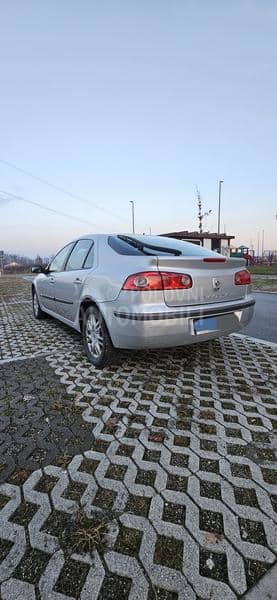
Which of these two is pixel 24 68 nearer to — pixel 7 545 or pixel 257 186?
pixel 7 545

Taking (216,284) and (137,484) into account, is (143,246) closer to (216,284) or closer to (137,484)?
(216,284)

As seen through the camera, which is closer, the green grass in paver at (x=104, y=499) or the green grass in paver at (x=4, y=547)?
the green grass in paver at (x=4, y=547)

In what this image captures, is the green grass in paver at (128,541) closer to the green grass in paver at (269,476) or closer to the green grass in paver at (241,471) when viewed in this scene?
the green grass in paver at (241,471)

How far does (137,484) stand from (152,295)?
4.78 feet

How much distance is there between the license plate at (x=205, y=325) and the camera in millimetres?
2820

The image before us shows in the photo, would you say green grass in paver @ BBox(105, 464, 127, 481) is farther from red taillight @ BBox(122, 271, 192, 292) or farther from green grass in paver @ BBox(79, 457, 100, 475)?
red taillight @ BBox(122, 271, 192, 292)

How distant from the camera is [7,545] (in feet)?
4.26

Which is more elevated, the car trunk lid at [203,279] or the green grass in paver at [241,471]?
the car trunk lid at [203,279]

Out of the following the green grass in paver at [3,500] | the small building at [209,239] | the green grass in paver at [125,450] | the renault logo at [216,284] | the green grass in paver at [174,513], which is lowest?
the green grass in paver at [3,500]

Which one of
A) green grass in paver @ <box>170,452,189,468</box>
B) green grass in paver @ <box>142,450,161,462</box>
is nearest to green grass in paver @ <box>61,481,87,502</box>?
green grass in paver @ <box>142,450,161,462</box>

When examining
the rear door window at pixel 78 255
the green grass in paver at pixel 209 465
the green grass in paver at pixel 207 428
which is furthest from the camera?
the rear door window at pixel 78 255

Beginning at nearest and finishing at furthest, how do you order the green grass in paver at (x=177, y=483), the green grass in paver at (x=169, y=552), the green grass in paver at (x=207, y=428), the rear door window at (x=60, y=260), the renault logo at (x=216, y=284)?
the green grass in paver at (x=169, y=552) < the green grass in paver at (x=177, y=483) < the green grass in paver at (x=207, y=428) < the renault logo at (x=216, y=284) < the rear door window at (x=60, y=260)

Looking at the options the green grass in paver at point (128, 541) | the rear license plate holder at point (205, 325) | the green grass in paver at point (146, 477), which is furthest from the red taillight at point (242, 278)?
the green grass in paver at point (128, 541)

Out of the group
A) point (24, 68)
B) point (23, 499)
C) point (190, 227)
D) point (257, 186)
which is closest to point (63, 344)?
point (23, 499)
